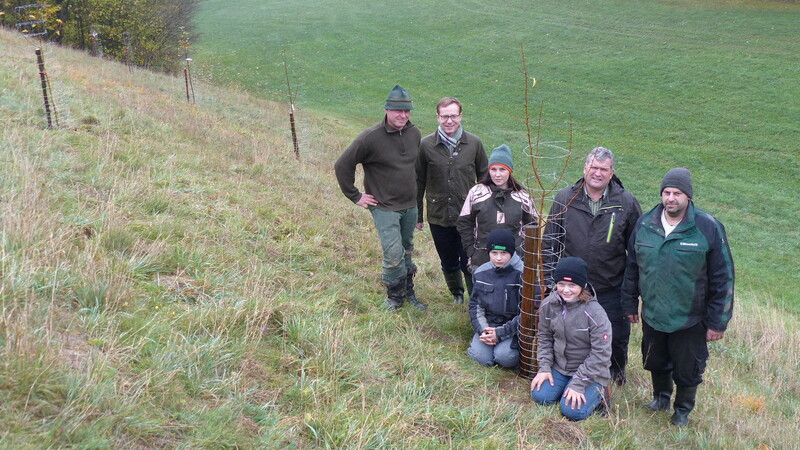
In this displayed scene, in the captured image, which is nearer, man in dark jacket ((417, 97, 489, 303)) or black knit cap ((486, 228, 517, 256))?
black knit cap ((486, 228, 517, 256))

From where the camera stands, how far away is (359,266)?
266 inches

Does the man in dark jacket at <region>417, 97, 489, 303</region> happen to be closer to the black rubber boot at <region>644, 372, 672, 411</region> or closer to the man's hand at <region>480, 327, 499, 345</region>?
the man's hand at <region>480, 327, 499, 345</region>

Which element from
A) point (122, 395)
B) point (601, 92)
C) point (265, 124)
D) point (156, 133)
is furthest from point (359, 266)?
point (601, 92)

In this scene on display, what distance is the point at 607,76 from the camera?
3158 centimetres

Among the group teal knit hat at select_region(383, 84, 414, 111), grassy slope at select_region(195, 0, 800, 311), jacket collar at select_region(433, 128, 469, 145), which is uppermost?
teal knit hat at select_region(383, 84, 414, 111)

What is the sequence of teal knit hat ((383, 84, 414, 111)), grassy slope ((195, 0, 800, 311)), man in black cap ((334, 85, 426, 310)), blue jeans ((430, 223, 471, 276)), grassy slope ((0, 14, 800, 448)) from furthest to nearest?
grassy slope ((195, 0, 800, 311)) < blue jeans ((430, 223, 471, 276)) < man in black cap ((334, 85, 426, 310)) < teal knit hat ((383, 84, 414, 111)) < grassy slope ((0, 14, 800, 448))

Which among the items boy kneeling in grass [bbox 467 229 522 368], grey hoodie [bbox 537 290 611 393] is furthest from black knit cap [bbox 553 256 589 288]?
boy kneeling in grass [bbox 467 229 522 368]

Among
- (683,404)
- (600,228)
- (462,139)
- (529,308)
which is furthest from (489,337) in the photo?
(462,139)

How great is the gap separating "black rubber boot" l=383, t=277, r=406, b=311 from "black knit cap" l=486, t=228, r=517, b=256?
1.05m

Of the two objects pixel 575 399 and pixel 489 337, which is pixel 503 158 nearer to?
pixel 489 337

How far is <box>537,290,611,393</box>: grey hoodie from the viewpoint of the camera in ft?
14.1

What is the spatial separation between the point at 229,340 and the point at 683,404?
11.1 feet

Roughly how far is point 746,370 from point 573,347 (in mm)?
3403

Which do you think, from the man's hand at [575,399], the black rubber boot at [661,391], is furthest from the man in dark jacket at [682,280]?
the man's hand at [575,399]
